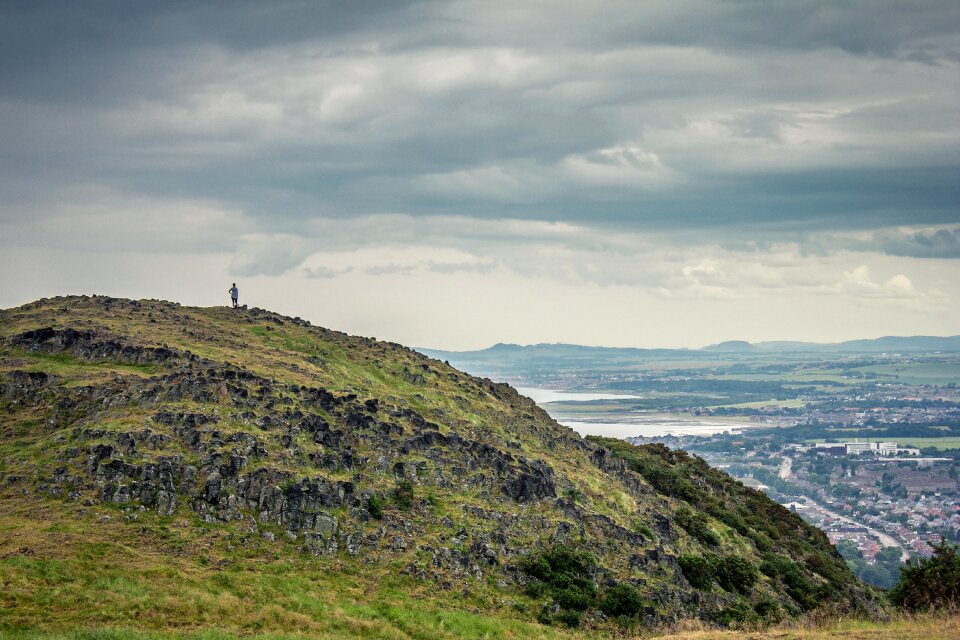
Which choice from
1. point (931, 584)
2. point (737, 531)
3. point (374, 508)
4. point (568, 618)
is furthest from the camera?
point (737, 531)

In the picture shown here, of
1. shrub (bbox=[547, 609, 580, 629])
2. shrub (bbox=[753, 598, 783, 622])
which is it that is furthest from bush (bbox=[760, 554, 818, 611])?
shrub (bbox=[547, 609, 580, 629])

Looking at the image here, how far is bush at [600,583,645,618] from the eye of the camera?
153 ft

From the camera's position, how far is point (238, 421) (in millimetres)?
52688

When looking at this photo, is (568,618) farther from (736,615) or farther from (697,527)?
(697,527)

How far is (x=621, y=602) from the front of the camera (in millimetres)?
47062

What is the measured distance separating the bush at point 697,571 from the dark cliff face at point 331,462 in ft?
2.02

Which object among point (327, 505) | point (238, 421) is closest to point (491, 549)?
point (327, 505)

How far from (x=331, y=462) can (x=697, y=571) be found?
2677cm

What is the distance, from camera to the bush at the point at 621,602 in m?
46.7

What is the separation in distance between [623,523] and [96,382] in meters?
39.9

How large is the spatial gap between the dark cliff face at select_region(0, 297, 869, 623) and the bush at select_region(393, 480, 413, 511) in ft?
1.30

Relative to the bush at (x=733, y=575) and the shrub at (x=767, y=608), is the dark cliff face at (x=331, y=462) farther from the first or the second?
the shrub at (x=767, y=608)

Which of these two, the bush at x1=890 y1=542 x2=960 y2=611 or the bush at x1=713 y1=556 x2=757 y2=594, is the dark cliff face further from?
the bush at x1=890 y1=542 x2=960 y2=611

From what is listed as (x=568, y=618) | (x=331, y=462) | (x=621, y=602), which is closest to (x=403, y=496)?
(x=331, y=462)
